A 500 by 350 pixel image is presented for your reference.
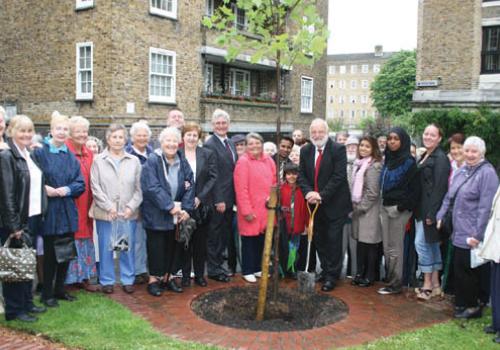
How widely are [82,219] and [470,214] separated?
16.1ft

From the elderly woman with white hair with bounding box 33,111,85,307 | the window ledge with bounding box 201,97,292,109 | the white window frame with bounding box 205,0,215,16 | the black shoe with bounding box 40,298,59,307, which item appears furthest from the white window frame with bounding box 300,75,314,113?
the black shoe with bounding box 40,298,59,307

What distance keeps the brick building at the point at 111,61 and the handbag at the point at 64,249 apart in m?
14.0

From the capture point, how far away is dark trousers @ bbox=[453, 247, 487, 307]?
20.3 ft

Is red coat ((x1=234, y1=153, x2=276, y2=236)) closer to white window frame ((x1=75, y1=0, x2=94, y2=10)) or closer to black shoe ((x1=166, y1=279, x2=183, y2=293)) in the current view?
black shoe ((x1=166, y1=279, x2=183, y2=293))

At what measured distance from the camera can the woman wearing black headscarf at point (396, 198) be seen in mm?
6977

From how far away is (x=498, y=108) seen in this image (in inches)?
824

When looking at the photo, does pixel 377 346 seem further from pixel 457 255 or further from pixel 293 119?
pixel 293 119

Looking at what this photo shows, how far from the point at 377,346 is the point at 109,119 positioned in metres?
16.4

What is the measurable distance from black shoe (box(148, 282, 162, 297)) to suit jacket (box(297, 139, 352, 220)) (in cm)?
246

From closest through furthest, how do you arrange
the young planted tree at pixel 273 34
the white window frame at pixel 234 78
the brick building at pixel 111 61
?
the young planted tree at pixel 273 34 → the brick building at pixel 111 61 → the white window frame at pixel 234 78

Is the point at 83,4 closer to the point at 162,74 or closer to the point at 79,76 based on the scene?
the point at 79,76

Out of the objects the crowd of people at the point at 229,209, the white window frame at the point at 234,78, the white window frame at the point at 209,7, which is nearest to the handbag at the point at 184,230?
the crowd of people at the point at 229,209

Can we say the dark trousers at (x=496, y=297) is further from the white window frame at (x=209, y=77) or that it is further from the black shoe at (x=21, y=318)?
the white window frame at (x=209, y=77)

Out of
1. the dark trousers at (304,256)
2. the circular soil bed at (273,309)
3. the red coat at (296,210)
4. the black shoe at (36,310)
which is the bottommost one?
the circular soil bed at (273,309)
